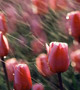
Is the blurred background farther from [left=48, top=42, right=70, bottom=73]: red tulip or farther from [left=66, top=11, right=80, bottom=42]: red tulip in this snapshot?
[left=48, top=42, right=70, bottom=73]: red tulip

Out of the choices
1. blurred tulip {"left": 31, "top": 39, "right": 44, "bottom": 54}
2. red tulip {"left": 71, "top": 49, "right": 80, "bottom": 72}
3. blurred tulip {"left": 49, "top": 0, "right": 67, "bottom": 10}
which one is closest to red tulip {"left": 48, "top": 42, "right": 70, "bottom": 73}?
red tulip {"left": 71, "top": 49, "right": 80, "bottom": 72}

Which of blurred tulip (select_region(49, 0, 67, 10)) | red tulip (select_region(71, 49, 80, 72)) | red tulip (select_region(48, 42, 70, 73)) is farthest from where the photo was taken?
blurred tulip (select_region(49, 0, 67, 10))

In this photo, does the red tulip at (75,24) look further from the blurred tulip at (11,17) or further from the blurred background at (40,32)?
the blurred tulip at (11,17)

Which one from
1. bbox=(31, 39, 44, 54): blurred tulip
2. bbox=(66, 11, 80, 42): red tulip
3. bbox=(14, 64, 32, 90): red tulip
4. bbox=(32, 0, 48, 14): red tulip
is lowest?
bbox=(14, 64, 32, 90): red tulip

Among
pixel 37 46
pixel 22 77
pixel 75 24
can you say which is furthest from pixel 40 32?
pixel 22 77

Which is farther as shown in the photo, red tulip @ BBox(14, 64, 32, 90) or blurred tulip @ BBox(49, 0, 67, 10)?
blurred tulip @ BBox(49, 0, 67, 10)

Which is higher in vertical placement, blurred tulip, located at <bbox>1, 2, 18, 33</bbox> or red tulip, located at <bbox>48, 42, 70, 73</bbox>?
blurred tulip, located at <bbox>1, 2, 18, 33</bbox>

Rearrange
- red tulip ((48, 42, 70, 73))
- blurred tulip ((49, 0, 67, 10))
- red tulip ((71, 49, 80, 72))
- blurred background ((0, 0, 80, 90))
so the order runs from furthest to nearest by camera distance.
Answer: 1. blurred tulip ((49, 0, 67, 10))
2. blurred background ((0, 0, 80, 90))
3. red tulip ((71, 49, 80, 72))
4. red tulip ((48, 42, 70, 73))
